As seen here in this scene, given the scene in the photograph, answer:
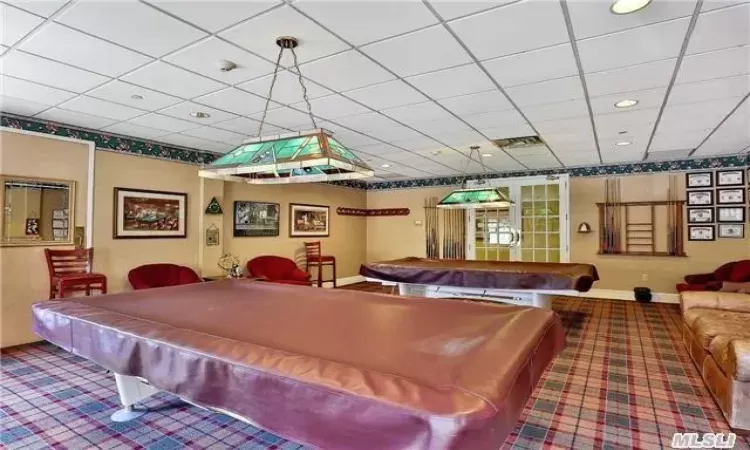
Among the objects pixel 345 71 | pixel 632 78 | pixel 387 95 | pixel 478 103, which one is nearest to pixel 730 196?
pixel 632 78

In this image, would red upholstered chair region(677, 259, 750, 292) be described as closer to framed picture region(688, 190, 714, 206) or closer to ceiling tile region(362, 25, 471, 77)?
framed picture region(688, 190, 714, 206)

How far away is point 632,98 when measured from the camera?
3535mm

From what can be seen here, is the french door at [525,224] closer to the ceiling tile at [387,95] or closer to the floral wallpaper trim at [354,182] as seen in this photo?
the floral wallpaper trim at [354,182]

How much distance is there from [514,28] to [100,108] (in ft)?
12.3

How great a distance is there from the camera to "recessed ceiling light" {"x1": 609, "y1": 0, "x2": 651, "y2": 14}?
2035mm

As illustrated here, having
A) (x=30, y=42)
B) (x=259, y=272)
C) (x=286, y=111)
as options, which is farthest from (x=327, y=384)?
(x=259, y=272)

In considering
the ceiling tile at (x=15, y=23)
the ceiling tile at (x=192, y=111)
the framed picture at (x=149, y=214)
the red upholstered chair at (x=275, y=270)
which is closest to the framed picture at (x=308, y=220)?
the red upholstered chair at (x=275, y=270)

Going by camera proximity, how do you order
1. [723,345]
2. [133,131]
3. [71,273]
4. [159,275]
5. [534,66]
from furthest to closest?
[159,275] → [133,131] → [71,273] → [534,66] → [723,345]

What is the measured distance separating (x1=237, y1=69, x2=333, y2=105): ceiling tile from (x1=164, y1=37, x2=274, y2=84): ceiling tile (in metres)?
0.11

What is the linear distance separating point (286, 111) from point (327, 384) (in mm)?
3276

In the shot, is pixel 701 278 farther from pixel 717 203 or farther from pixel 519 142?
pixel 519 142

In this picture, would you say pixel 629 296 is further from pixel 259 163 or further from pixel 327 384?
pixel 327 384

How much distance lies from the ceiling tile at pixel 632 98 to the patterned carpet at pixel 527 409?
235 cm

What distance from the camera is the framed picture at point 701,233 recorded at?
6.34 meters
